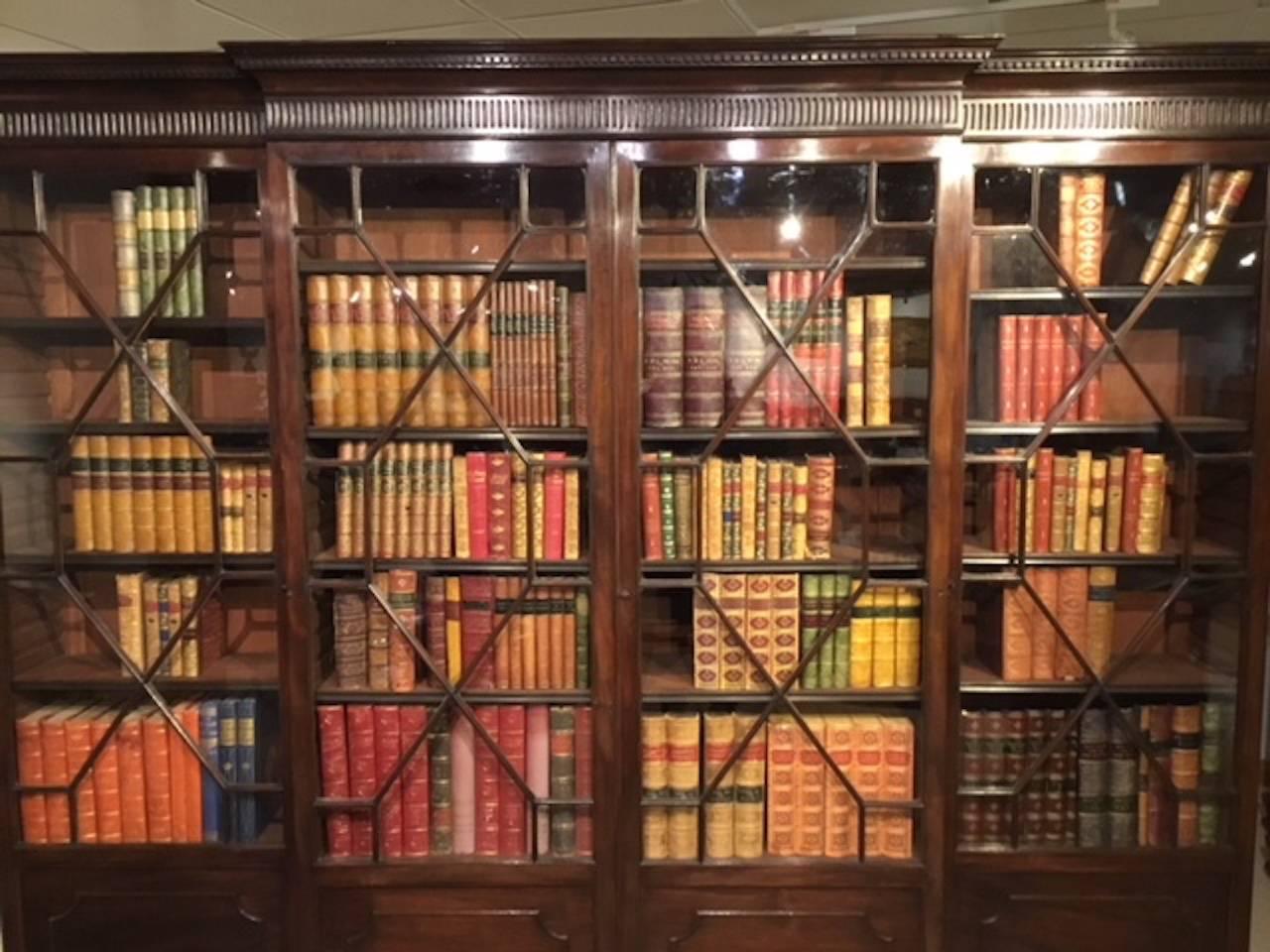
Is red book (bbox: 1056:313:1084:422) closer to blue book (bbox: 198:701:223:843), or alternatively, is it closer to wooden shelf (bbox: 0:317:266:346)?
wooden shelf (bbox: 0:317:266:346)

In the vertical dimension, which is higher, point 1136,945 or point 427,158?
point 427,158

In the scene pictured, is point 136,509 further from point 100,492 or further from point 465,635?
point 465,635

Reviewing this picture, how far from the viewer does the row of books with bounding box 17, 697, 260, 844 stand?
1950mm

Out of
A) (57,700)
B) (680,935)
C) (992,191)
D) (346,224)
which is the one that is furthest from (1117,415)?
(57,700)

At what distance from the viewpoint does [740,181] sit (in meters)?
1.85

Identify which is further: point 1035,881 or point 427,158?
point 1035,881

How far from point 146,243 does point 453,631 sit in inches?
43.4

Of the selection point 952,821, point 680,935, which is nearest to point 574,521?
point 680,935

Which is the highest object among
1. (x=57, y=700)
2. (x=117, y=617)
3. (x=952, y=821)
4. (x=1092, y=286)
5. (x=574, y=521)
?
(x=1092, y=286)

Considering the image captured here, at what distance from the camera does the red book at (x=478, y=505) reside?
6.28 ft

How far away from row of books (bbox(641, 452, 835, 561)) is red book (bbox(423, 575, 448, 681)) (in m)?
0.48

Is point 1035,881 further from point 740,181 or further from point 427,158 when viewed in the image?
point 427,158

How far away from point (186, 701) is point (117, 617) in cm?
25

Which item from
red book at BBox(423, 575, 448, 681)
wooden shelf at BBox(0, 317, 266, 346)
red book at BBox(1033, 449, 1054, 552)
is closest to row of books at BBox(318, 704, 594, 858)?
red book at BBox(423, 575, 448, 681)
